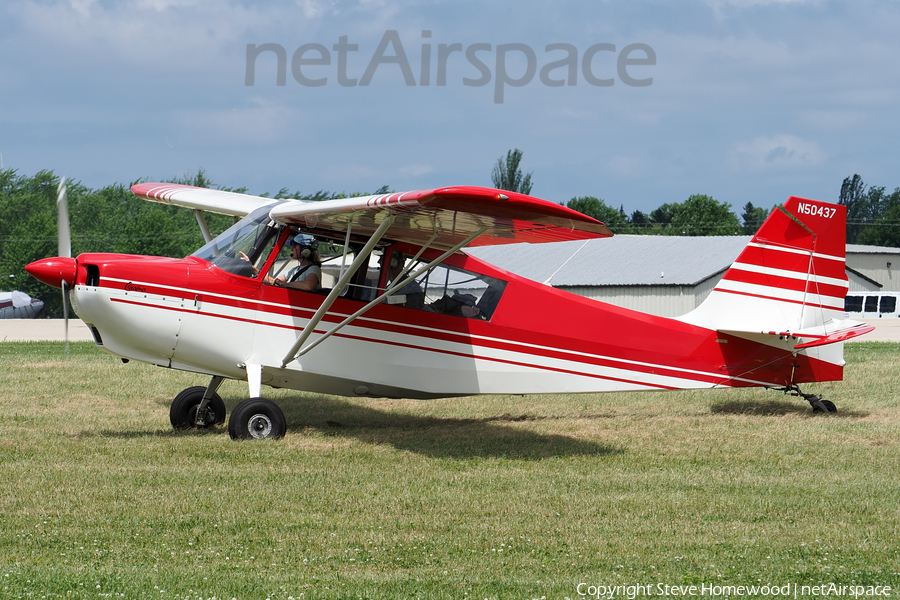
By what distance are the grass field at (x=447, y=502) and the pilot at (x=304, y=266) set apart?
69.2 inches

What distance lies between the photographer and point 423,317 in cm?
984

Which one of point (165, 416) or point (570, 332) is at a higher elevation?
point (570, 332)

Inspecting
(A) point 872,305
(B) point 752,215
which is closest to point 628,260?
(A) point 872,305

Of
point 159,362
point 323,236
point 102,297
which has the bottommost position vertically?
point 159,362

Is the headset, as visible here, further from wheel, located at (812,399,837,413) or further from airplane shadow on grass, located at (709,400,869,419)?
wheel, located at (812,399,837,413)

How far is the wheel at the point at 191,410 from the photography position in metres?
10.2

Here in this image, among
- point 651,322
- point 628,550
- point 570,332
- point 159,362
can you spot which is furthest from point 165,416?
point 628,550

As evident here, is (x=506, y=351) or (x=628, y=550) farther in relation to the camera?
(x=506, y=351)

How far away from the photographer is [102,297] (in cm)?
870

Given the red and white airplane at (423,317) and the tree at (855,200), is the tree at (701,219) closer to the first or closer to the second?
the tree at (855,200)

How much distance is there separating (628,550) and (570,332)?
16.3 feet

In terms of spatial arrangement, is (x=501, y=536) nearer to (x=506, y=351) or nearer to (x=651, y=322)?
(x=506, y=351)

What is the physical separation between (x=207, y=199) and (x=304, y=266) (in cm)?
317

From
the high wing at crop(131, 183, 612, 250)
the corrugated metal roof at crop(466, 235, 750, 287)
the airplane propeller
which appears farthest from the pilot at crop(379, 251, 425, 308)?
the corrugated metal roof at crop(466, 235, 750, 287)
